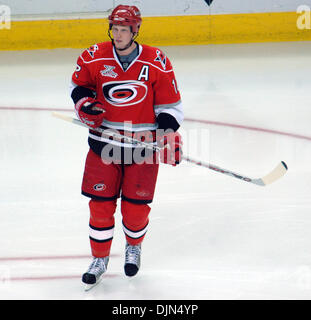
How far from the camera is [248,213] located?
2.93 metres

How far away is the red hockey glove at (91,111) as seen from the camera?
2.12 metres

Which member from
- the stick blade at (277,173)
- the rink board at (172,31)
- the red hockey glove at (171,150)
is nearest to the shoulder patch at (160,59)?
the red hockey glove at (171,150)

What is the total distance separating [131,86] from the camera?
2.13 m

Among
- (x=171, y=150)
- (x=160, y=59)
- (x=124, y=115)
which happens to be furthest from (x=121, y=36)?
(x=171, y=150)

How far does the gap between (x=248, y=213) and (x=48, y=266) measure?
1033mm

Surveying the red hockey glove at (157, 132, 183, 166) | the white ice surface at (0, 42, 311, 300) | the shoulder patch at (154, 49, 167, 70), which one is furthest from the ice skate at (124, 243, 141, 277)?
the shoulder patch at (154, 49, 167, 70)

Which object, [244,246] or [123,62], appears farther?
[244,246]

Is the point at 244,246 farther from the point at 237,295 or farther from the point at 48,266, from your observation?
the point at 48,266

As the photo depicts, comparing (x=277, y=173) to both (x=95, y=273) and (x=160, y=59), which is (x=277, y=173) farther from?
(x=95, y=273)

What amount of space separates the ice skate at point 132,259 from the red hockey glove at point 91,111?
1.81 feet

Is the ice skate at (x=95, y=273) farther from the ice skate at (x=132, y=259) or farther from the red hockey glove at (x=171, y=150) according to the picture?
the red hockey glove at (x=171, y=150)

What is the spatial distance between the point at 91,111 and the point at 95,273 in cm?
62

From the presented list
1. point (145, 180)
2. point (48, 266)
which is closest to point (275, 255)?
point (145, 180)

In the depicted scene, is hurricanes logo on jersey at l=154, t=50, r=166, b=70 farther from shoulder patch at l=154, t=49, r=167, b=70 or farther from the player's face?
the player's face
